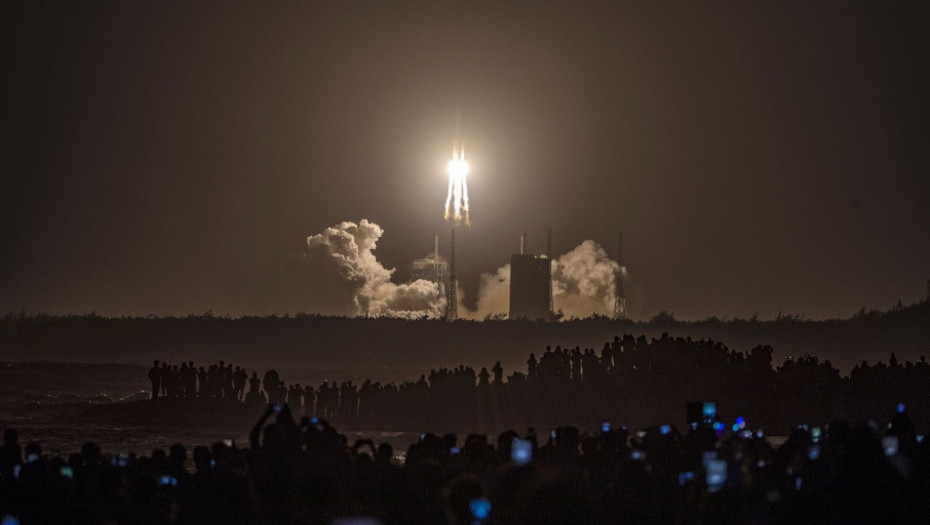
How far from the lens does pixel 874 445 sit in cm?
1719

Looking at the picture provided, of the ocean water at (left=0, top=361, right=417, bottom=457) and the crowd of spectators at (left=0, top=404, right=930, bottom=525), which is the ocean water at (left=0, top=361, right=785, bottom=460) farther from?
the crowd of spectators at (left=0, top=404, right=930, bottom=525)

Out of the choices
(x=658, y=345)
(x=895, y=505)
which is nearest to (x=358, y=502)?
(x=895, y=505)

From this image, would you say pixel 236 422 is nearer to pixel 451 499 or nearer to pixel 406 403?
pixel 406 403

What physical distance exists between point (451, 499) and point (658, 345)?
4251 centimetres

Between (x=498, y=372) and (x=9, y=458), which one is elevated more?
(x=498, y=372)

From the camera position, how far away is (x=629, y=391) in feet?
190

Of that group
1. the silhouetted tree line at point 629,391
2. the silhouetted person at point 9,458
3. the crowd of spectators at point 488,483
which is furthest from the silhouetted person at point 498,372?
the silhouetted person at point 9,458

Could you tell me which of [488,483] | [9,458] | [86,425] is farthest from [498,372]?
[488,483]

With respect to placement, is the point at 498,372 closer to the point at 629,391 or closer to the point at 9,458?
the point at 629,391

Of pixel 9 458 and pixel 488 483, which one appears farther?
pixel 9 458

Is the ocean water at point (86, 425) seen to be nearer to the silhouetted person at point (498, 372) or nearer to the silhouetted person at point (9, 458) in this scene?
the silhouetted person at point (498, 372)

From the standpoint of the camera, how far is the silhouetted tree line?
50.9m

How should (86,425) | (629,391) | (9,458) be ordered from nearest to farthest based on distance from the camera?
(9,458) < (629,391) < (86,425)

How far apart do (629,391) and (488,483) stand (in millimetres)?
37333
